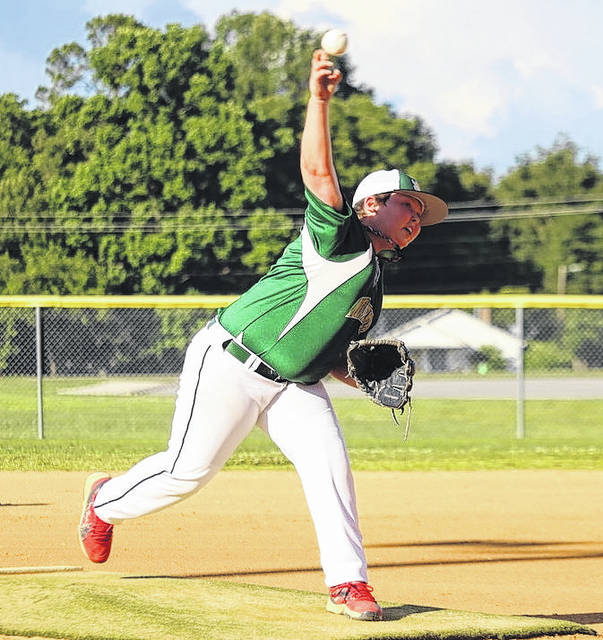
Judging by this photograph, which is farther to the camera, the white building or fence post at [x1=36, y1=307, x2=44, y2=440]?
the white building

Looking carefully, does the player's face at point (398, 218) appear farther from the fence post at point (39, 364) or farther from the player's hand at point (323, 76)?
the fence post at point (39, 364)

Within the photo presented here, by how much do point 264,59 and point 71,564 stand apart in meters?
57.1

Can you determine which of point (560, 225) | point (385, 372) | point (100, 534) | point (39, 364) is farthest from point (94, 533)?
point (560, 225)

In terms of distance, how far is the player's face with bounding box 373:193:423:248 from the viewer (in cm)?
429

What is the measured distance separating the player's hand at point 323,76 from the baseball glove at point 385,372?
3.63 ft

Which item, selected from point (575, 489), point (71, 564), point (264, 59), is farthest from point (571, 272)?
point (71, 564)

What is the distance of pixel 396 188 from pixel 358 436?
431 inches

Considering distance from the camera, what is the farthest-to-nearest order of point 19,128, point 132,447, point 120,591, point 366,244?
point 19,128 → point 132,447 → point 120,591 → point 366,244

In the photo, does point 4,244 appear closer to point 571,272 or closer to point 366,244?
point 571,272

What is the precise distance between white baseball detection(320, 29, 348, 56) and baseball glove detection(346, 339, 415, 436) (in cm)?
123

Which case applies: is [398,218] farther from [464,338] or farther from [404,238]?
[464,338]

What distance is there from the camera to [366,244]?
407 cm

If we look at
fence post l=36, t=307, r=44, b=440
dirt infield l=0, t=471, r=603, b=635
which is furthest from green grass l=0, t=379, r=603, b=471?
dirt infield l=0, t=471, r=603, b=635

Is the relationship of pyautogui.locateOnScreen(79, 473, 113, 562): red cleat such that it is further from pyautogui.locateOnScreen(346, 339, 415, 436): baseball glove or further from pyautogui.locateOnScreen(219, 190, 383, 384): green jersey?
pyautogui.locateOnScreen(346, 339, 415, 436): baseball glove
